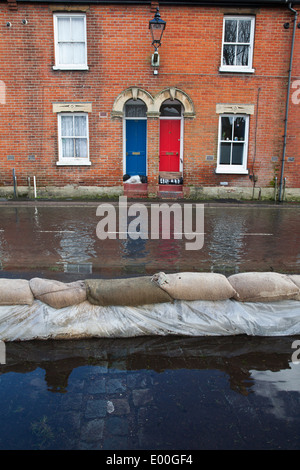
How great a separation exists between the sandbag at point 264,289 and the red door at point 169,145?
1151 centimetres

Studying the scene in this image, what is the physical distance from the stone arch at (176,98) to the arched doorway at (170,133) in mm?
719

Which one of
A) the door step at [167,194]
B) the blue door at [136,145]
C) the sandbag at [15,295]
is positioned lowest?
the sandbag at [15,295]

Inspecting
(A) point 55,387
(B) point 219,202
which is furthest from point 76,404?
(B) point 219,202

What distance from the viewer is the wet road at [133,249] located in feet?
19.9

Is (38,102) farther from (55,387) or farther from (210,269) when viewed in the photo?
(55,387)

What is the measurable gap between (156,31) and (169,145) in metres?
4.03

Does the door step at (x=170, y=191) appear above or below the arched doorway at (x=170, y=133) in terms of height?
below

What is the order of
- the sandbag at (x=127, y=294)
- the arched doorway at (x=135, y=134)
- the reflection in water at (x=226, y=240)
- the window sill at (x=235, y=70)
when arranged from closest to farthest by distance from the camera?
the sandbag at (x=127, y=294), the reflection in water at (x=226, y=240), the window sill at (x=235, y=70), the arched doorway at (x=135, y=134)

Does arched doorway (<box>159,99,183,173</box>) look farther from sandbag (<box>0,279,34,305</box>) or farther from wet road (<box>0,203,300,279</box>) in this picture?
sandbag (<box>0,279,34,305</box>)

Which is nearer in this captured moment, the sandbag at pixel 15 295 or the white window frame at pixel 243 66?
the sandbag at pixel 15 295

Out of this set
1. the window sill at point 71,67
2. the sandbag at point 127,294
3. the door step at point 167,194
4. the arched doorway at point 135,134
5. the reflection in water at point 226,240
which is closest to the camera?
the sandbag at point 127,294

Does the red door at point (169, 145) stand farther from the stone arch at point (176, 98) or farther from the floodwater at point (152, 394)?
the floodwater at point (152, 394)

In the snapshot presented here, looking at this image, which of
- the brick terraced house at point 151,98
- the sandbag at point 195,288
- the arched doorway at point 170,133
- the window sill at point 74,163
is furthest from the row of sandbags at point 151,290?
the arched doorway at point 170,133

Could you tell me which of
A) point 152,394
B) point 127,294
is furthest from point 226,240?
→ point 152,394
